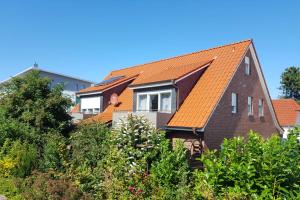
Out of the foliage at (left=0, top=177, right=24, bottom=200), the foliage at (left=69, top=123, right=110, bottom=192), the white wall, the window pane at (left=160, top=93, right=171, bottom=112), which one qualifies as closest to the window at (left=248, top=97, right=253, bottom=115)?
the window pane at (left=160, top=93, right=171, bottom=112)

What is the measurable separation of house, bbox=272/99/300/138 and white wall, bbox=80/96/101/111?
29465 millimetres

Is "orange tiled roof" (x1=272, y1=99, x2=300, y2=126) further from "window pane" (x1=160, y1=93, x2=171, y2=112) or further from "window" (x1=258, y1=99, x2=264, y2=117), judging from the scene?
"window pane" (x1=160, y1=93, x2=171, y2=112)

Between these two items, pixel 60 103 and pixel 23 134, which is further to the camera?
pixel 60 103

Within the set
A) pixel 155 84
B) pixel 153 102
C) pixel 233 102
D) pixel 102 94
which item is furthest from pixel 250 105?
pixel 102 94

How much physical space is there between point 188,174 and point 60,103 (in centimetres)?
1163

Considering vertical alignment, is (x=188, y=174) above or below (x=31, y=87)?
below

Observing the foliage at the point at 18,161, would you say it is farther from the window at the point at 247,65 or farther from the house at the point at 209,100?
the window at the point at 247,65

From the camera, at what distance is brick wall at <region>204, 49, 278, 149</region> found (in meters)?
17.5

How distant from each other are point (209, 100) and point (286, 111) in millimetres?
32458

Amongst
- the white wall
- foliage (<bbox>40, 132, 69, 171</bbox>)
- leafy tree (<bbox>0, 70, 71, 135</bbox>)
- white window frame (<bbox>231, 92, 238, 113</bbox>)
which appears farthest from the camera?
the white wall

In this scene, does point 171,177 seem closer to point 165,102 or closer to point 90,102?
point 165,102

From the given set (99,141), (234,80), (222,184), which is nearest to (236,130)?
(234,80)

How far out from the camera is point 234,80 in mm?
19422

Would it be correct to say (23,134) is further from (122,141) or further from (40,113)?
(122,141)
